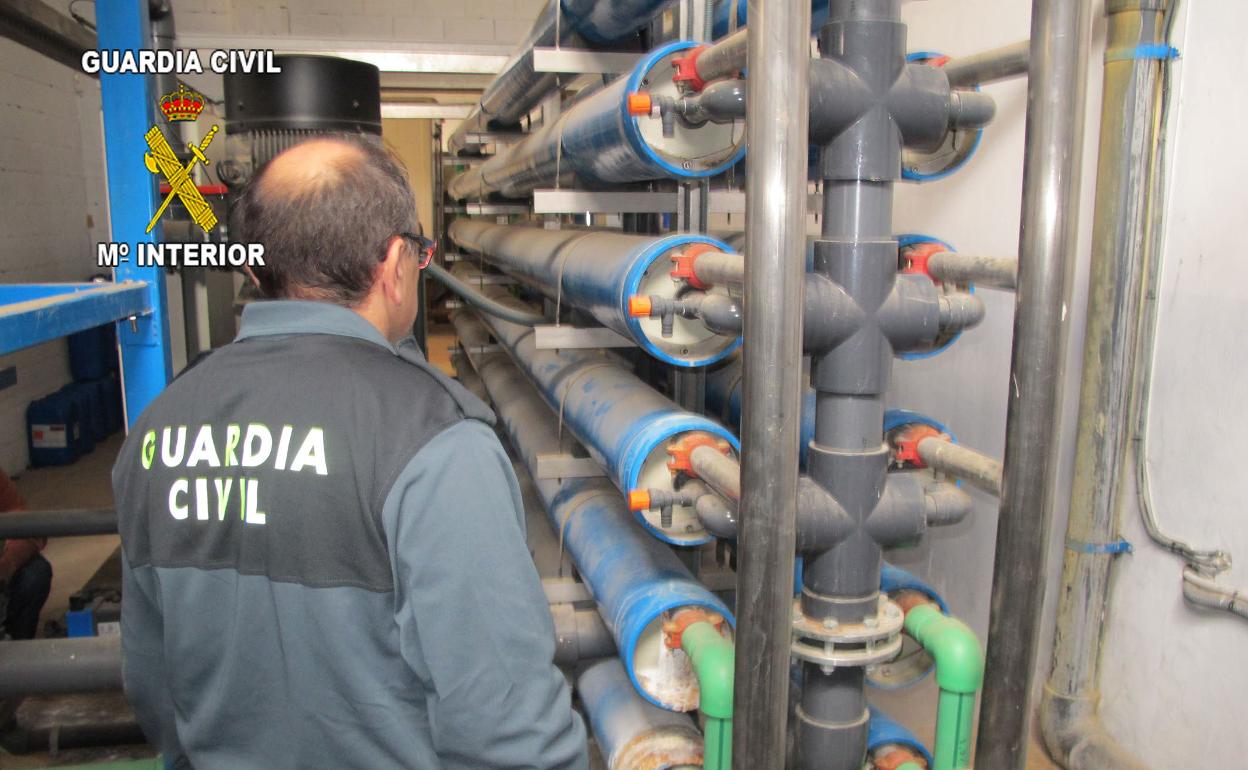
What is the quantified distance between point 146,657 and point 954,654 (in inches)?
39.9

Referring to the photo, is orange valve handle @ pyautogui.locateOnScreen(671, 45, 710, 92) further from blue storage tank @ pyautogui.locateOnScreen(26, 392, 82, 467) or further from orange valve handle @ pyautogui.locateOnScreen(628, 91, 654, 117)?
blue storage tank @ pyautogui.locateOnScreen(26, 392, 82, 467)

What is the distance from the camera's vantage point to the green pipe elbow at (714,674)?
1267 millimetres

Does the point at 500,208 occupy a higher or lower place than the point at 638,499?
higher

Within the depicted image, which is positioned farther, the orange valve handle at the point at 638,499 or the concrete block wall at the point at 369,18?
the concrete block wall at the point at 369,18

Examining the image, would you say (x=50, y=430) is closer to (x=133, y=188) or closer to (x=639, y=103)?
(x=133, y=188)

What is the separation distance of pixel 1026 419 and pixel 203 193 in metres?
1.75

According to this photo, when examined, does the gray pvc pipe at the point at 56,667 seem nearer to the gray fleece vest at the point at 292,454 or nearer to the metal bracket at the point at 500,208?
the gray fleece vest at the point at 292,454

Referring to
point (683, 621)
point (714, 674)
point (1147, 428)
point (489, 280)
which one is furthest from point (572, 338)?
point (489, 280)

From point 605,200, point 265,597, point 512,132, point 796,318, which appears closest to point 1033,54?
point 796,318

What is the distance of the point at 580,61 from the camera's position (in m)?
1.97

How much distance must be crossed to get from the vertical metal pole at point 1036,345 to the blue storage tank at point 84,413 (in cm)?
554

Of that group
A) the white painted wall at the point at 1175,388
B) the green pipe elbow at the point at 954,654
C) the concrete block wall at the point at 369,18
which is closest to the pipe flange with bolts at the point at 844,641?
the green pipe elbow at the point at 954,654

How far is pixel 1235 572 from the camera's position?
6.19ft

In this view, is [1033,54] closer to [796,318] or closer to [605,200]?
[796,318]
